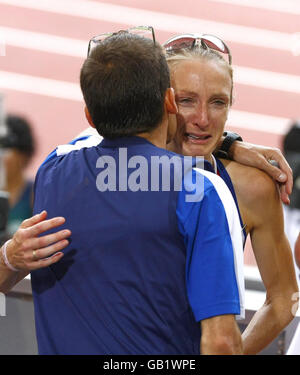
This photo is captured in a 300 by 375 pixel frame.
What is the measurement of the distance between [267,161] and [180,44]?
17.2 inches

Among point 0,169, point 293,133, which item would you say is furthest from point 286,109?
point 0,169

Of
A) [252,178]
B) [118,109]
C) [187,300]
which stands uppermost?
[118,109]

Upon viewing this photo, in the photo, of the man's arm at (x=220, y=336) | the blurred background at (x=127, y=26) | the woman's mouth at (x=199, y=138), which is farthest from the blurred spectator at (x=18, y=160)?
the man's arm at (x=220, y=336)

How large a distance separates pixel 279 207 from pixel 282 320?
0.34 metres

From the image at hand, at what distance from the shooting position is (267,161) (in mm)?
2078

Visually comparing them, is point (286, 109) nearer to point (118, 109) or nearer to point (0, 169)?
point (0, 169)

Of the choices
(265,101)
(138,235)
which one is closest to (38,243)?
(138,235)

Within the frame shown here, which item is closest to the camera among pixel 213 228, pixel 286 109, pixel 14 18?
pixel 213 228

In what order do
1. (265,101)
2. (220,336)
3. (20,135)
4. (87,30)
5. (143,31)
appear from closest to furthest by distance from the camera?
(220,336), (143,31), (20,135), (265,101), (87,30)

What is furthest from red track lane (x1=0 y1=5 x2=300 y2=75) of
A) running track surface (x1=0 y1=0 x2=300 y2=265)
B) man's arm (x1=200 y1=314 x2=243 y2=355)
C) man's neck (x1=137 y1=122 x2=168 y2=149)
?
man's arm (x1=200 y1=314 x2=243 y2=355)

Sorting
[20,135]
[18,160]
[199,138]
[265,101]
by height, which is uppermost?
[199,138]

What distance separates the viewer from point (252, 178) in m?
2.08

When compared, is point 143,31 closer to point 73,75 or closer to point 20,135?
point 20,135

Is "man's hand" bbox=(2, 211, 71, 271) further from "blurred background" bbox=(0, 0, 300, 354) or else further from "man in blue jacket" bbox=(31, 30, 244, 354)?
"blurred background" bbox=(0, 0, 300, 354)
